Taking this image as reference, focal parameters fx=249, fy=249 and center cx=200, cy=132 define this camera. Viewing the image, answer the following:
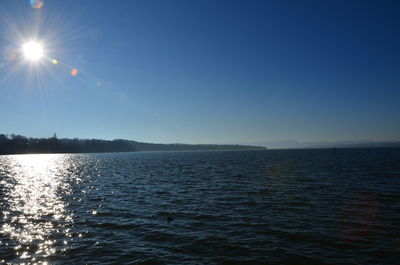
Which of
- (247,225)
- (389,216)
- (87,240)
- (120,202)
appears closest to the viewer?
(87,240)

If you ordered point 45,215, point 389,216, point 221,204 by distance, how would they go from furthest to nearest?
point 221,204
point 45,215
point 389,216

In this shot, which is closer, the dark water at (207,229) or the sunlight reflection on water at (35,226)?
the dark water at (207,229)

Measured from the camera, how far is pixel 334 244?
14.6m

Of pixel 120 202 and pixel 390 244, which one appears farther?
pixel 120 202

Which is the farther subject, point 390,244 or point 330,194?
point 330,194

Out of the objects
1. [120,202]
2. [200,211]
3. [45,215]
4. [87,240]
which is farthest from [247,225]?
[45,215]

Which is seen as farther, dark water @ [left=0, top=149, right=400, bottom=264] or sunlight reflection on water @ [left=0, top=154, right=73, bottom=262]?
sunlight reflection on water @ [left=0, top=154, right=73, bottom=262]

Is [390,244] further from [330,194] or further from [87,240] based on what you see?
[87,240]

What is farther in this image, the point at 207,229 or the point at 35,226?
the point at 35,226

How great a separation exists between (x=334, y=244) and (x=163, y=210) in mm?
14318

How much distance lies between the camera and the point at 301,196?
2802 centimetres

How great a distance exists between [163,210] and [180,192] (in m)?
9.64

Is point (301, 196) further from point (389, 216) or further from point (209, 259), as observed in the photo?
point (209, 259)

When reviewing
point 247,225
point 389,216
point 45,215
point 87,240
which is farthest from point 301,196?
point 45,215
